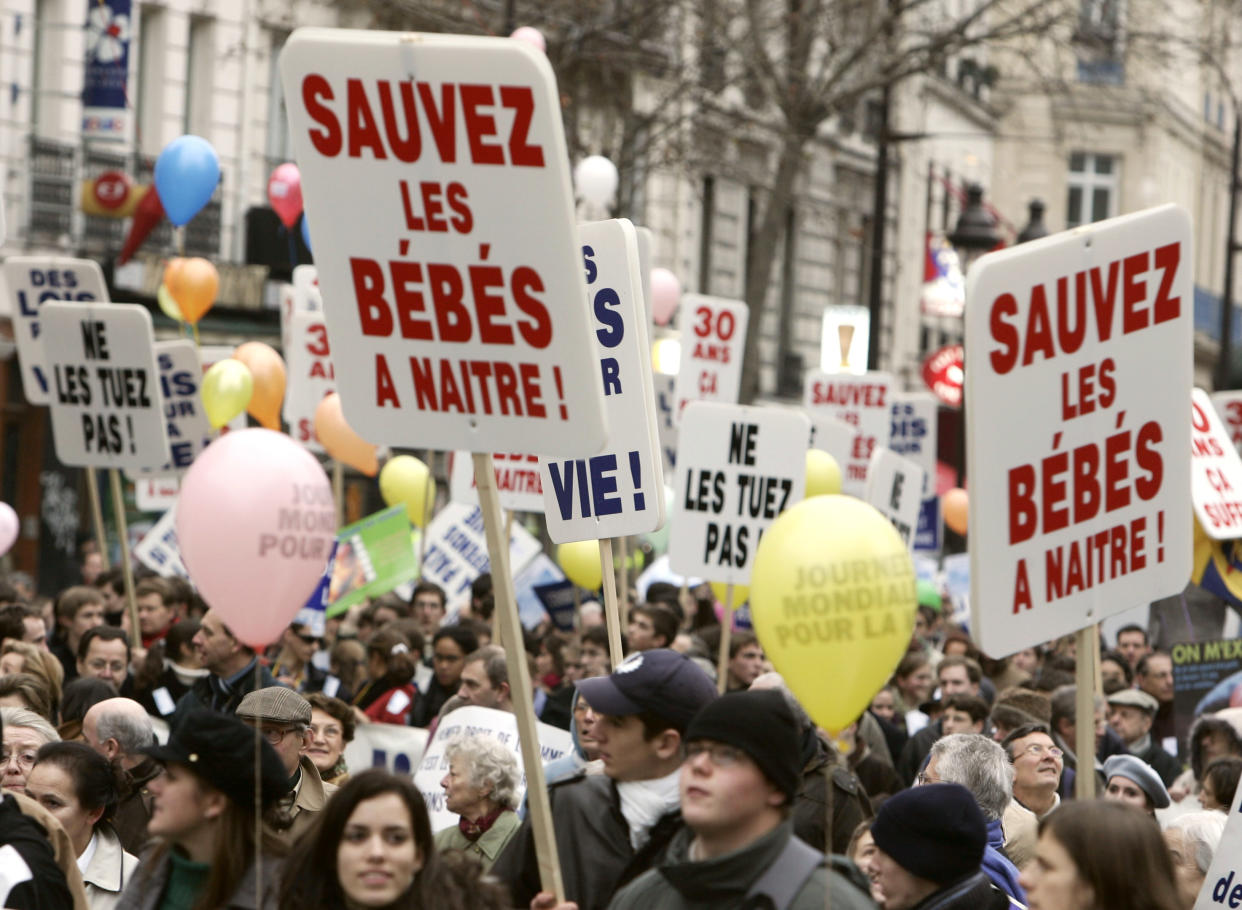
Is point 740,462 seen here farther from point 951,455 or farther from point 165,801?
point 951,455

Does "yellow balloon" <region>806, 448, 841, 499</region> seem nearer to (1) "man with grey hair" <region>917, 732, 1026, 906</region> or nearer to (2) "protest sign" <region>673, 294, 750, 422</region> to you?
(2) "protest sign" <region>673, 294, 750, 422</region>

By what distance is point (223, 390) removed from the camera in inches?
556

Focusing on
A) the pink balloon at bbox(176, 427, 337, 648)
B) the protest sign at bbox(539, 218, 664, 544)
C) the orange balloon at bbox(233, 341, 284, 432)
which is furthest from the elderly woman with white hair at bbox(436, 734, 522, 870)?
the orange balloon at bbox(233, 341, 284, 432)

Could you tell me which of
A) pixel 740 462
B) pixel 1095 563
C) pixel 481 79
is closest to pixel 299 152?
pixel 481 79

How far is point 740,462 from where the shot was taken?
1035 centimetres

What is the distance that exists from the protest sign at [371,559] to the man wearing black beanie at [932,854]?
957cm

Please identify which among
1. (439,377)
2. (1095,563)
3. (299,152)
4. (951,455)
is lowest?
(951,455)

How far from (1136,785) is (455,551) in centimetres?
853

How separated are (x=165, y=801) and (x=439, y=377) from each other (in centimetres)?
112

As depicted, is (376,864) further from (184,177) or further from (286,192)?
(286,192)

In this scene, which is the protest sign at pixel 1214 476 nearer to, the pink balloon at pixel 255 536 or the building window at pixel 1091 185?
the pink balloon at pixel 255 536

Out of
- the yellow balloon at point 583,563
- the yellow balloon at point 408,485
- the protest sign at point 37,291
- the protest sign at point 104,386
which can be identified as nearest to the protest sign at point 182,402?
the protest sign at point 37,291

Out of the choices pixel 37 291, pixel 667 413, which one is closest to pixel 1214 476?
pixel 667 413

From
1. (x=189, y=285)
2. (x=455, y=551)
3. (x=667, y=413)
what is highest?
(x=189, y=285)
